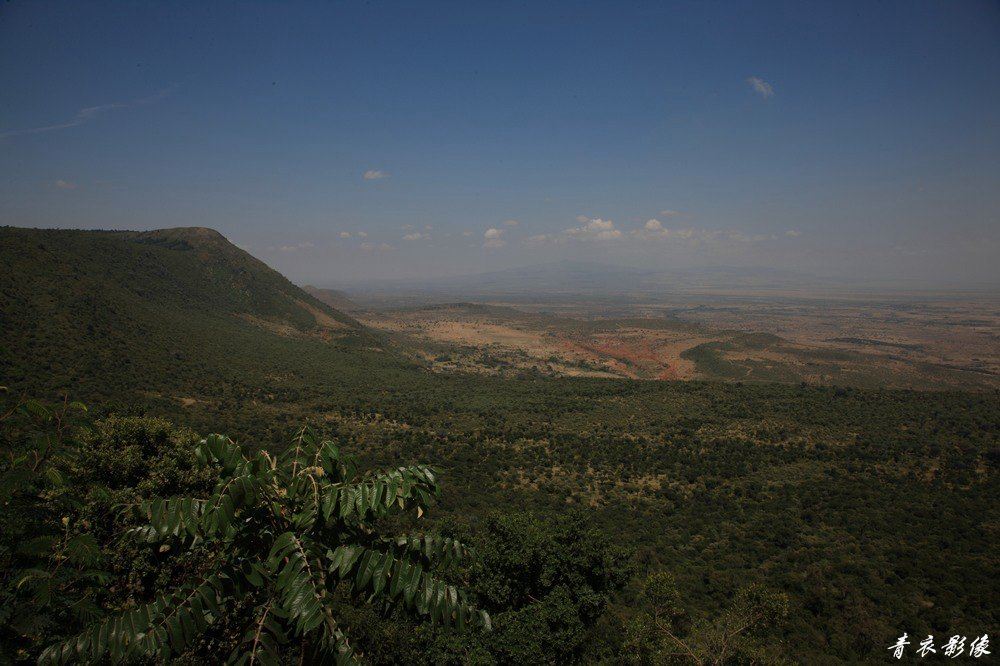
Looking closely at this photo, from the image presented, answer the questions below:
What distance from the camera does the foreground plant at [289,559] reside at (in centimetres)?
244

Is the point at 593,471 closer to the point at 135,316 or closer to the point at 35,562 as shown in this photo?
the point at 35,562

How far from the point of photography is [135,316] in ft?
162

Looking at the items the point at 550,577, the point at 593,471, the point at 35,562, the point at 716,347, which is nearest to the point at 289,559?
the point at 35,562

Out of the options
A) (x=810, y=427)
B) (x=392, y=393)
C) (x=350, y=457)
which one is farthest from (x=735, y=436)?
(x=350, y=457)

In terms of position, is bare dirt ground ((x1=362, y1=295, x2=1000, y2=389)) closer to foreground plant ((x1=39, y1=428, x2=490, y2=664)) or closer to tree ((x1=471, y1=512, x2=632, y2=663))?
tree ((x1=471, y1=512, x2=632, y2=663))

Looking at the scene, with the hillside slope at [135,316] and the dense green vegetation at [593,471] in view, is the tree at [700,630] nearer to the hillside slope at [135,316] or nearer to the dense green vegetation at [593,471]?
the dense green vegetation at [593,471]

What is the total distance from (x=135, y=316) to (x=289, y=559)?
62.1 metres

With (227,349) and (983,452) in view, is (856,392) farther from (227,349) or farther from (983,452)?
(227,349)

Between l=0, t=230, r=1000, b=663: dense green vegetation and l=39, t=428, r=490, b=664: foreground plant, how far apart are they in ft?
1.10

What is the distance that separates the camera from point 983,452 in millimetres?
28859

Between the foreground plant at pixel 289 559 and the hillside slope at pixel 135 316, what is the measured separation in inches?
133

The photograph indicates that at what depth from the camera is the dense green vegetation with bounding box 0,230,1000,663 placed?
39.5ft

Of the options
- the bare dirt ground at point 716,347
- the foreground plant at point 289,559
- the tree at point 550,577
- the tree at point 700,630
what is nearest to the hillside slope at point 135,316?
the foreground plant at point 289,559

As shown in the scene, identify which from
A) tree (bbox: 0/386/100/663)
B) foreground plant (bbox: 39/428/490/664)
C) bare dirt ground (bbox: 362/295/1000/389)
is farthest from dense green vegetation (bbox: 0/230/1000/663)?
bare dirt ground (bbox: 362/295/1000/389)
